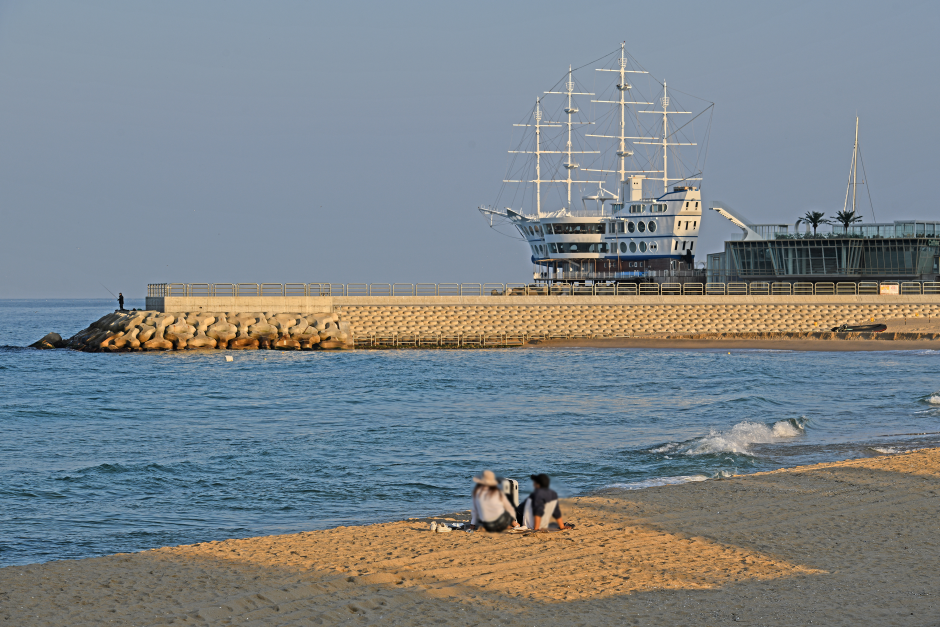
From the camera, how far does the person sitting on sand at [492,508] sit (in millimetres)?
11484

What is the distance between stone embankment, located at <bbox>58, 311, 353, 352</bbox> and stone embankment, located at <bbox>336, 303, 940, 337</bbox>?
7.22 feet

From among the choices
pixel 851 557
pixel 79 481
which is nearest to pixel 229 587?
pixel 851 557

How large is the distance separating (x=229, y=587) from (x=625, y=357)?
123ft

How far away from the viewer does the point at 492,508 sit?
1148 cm

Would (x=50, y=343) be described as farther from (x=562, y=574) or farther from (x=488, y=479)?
(x=562, y=574)

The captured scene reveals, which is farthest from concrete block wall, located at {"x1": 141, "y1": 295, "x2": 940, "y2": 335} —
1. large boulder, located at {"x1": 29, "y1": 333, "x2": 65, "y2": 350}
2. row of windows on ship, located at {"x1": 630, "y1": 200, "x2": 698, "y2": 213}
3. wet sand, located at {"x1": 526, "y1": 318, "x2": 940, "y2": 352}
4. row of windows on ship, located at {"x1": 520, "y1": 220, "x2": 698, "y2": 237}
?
row of windows on ship, located at {"x1": 520, "y1": 220, "x2": 698, "y2": 237}

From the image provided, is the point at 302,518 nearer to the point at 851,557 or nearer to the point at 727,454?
the point at 851,557

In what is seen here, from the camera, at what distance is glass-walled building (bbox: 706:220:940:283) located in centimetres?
6494

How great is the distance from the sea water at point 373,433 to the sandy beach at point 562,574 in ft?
7.40

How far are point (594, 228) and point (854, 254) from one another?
949 inches

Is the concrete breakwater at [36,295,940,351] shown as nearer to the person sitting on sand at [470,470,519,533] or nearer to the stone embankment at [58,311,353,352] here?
the stone embankment at [58,311,353,352]

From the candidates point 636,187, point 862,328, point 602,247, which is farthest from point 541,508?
point 636,187

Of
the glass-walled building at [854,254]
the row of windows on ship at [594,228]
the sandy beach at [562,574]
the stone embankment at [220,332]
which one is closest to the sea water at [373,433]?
the sandy beach at [562,574]

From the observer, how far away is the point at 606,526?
38.5ft
